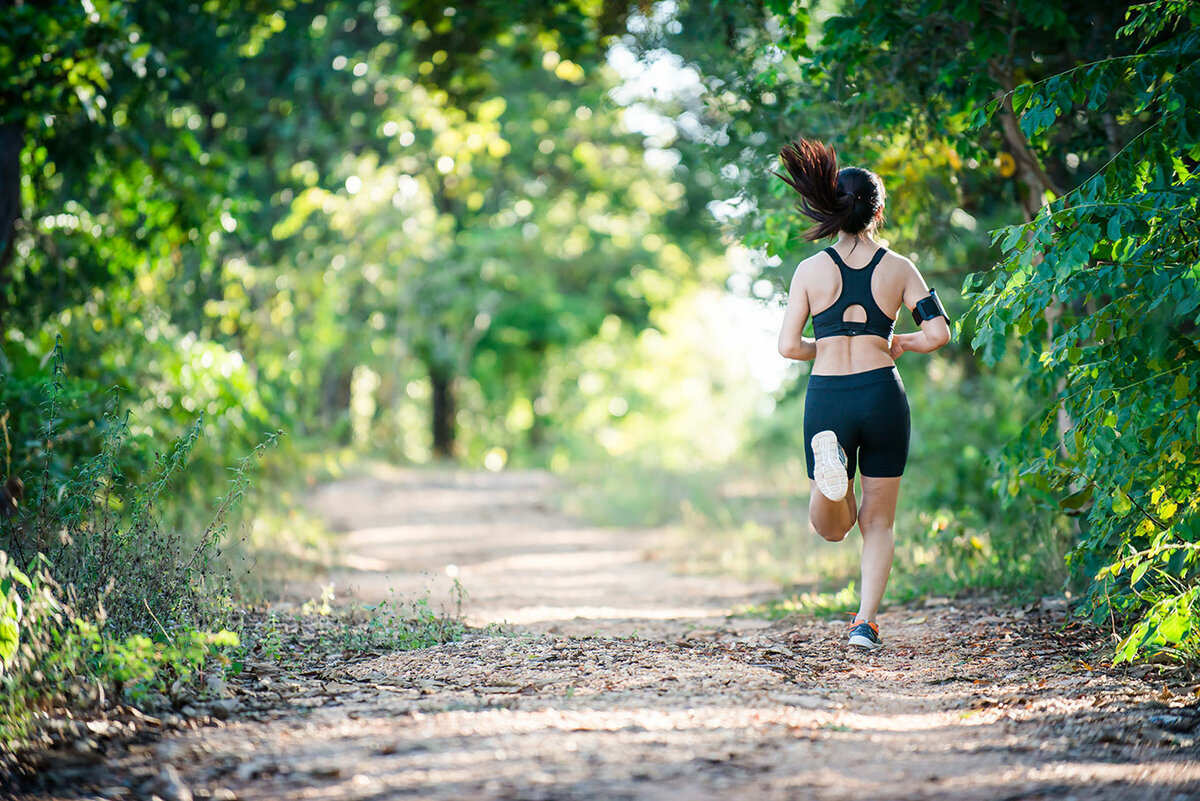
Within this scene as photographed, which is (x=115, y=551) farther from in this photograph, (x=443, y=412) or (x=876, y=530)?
(x=443, y=412)

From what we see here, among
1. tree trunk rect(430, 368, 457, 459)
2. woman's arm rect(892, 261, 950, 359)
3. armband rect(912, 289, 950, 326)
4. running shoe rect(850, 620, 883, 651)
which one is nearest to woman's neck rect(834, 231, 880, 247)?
woman's arm rect(892, 261, 950, 359)

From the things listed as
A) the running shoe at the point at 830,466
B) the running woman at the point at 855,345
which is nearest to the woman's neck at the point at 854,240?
the running woman at the point at 855,345

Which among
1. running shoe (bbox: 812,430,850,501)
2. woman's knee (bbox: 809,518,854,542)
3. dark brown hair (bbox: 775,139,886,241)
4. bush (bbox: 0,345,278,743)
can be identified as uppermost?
dark brown hair (bbox: 775,139,886,241)

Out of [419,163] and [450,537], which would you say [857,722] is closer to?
[450,537]

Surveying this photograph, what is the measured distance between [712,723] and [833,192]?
251cm

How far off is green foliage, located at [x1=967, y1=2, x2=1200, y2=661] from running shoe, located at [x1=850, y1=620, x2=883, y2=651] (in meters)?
0.98


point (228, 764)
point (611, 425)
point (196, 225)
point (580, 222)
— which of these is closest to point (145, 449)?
point (196, 225)

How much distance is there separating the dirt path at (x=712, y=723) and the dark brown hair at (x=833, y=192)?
1.98m

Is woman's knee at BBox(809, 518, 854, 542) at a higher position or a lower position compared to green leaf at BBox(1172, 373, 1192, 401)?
lower

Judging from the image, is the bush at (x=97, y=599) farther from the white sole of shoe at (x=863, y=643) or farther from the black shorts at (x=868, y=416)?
the white sole of shoe at (x=863, y=643)

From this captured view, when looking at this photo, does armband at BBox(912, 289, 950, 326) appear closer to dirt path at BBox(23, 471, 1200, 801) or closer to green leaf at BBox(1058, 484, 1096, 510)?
green leaf at BBox(1058, 484, 1096, 510)

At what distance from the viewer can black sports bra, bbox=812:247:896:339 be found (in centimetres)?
471

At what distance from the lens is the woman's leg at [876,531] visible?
4801mm

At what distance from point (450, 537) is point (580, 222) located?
11.9 meters
